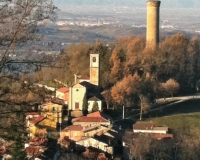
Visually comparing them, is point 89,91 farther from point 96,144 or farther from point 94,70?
point 96,144

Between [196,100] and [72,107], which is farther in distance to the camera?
[196,100]

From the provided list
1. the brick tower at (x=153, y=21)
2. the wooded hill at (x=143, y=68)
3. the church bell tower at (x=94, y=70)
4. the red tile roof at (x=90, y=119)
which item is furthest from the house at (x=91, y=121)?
the brick tower at (x=153, y=21)

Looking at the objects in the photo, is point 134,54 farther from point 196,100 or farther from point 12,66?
point 12,66

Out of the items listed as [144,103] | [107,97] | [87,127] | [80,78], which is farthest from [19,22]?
[80,78]

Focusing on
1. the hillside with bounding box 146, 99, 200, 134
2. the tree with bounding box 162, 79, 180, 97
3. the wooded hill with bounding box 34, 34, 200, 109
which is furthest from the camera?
the tree with bounding box 162, 79, 180, 97

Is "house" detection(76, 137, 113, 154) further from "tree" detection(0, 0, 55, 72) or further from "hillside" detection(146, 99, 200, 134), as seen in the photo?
"tree" detection(0, 0, 55, 72)

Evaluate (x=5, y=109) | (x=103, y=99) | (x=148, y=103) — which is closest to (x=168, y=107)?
(x=148, y=103)

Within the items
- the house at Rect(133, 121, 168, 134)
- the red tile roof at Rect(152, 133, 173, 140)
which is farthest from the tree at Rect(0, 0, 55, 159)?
the house at Rect(133, 121, 168, 134)
